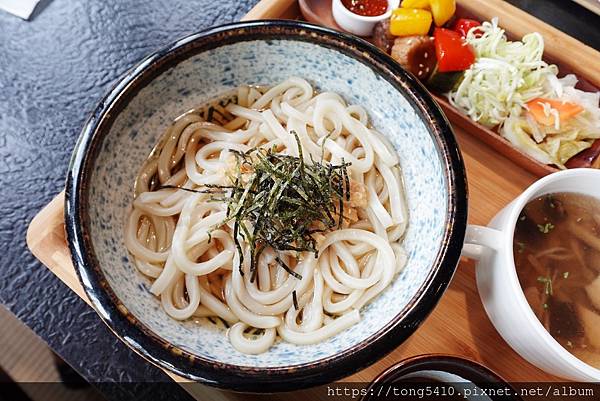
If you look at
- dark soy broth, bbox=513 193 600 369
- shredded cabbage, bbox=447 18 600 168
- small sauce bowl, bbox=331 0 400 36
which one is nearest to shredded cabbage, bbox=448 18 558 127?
shredded cabbage, bbox=447 18 600 168

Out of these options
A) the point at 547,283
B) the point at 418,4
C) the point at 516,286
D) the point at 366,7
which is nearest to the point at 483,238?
the point at 516,286

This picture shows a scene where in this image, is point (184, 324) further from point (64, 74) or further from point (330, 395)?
point (64, 74)

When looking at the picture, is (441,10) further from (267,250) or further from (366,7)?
→ (267,250)

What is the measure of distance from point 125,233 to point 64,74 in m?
1.04

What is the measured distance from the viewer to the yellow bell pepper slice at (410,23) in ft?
7.27

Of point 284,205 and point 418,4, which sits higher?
point 418,4

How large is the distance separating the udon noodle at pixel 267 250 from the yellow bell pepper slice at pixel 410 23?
523mm

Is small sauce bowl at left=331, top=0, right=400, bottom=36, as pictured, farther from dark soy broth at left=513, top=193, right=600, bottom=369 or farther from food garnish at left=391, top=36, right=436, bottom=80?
dark soy broth at left=513, top=193, right=600, bottom=369

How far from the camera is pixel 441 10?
2.24m

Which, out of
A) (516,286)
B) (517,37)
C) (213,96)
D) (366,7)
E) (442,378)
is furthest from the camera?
(366,7)

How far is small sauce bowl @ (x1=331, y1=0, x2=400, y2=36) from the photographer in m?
2.30

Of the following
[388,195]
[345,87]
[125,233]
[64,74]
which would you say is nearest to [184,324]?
[125,233]

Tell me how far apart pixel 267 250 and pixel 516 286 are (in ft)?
2.17

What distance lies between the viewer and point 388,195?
5.80ft
